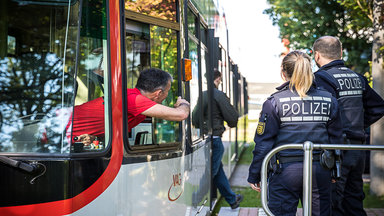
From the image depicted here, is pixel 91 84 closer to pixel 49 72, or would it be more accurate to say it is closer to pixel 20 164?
pixel 20 164

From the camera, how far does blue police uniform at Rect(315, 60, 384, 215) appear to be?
15.1ft

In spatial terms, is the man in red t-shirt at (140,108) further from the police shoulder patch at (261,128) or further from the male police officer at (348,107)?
the male police officer at (348,107)

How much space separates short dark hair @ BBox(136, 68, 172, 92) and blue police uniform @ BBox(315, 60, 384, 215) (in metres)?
1.50

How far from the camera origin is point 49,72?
407cm

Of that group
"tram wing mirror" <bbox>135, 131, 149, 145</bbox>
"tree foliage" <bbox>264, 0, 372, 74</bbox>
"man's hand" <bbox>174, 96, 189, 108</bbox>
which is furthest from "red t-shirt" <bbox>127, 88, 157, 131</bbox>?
"tree foliage" <bbox>264, 0, 372, 74</bbox>

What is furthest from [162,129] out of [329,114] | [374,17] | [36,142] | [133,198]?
[374,17]

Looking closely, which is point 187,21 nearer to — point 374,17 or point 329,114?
point 329,114

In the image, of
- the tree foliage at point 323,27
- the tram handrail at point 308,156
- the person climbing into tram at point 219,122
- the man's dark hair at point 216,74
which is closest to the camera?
the tram handrail at point 308,156

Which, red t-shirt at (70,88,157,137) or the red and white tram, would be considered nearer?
the red and white tram

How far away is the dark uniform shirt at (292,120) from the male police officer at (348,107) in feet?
2.68

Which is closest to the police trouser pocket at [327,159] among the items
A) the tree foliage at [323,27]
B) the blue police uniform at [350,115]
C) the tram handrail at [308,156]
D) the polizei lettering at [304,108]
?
the tram handrail at [308,156]

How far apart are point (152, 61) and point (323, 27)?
12159mm

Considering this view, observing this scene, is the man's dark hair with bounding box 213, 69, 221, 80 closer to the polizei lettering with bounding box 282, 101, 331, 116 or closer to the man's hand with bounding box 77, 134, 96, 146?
the polizei lettering with bounding box 282, 101, 331, 116

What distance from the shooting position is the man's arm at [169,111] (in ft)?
12.0
